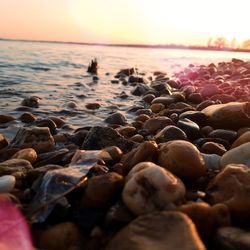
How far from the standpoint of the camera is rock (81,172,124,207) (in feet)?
8.88

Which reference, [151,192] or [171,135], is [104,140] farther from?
[151,192]

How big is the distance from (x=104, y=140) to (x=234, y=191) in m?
2.35

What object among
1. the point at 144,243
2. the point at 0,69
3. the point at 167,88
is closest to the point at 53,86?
the point at 167,88

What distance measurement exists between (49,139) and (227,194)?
2.84 m

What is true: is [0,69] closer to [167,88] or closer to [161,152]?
[167,88]

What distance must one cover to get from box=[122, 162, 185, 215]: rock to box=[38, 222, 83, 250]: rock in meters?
0.39

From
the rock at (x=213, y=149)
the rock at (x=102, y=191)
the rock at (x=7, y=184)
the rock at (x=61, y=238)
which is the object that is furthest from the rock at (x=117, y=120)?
the rock at (x=61, y=238)

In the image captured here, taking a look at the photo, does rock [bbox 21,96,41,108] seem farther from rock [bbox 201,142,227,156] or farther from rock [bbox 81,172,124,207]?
rock [bbox 81,172,124,207]

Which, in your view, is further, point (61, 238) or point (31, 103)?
point (31, 103)

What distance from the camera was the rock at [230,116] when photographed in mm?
5145

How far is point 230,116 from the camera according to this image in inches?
206

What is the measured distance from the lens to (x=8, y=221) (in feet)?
8.07

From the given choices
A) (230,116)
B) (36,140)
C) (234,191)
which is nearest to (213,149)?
(230,116)

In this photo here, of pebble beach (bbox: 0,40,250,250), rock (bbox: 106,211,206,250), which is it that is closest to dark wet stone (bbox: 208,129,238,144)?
pebble beach (bbox: 0,40,250,250)
